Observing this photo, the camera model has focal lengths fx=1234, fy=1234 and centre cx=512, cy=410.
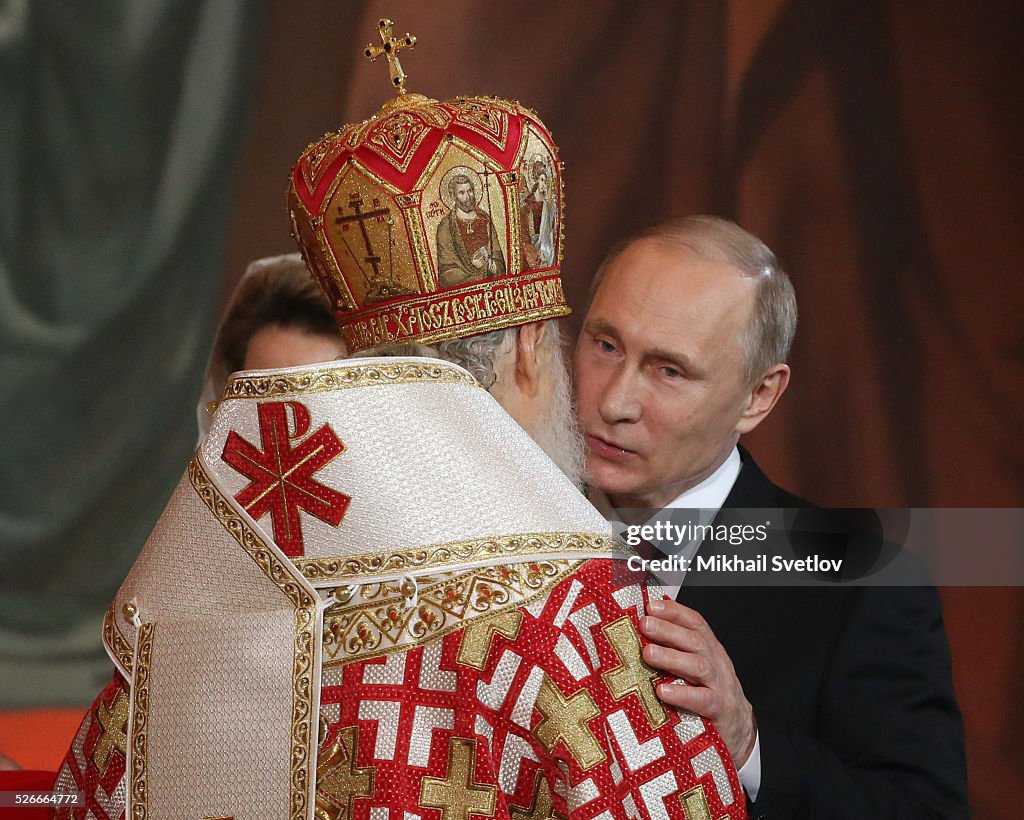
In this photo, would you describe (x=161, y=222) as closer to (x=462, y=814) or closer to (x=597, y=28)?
(x=597, y=28)

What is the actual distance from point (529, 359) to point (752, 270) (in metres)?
1.22

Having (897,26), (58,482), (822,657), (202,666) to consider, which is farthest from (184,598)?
(897,26)

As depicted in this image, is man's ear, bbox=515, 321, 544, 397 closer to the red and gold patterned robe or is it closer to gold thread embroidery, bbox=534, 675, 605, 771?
the red and gold patterned robe

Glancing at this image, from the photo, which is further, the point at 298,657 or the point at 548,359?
the point at 548,359

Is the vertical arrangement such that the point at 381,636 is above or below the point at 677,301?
below

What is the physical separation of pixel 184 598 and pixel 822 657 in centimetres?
150

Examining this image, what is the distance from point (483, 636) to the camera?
1.84 meters

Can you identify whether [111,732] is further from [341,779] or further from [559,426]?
[559,426]

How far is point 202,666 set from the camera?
1.98m

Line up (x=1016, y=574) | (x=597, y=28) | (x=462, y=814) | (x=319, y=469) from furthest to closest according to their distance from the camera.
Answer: (x=597, y=28) < (x=1016, y=574) < (x=319, y=469) < (x=462, y=814)

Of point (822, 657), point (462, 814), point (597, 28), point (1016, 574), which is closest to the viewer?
point (462, 814)

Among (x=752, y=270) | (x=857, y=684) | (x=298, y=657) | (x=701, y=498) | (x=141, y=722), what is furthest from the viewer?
(x=752, y=270)

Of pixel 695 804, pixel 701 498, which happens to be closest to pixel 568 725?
pixel 695 804

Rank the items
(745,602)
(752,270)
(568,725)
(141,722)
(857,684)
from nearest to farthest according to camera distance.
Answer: (568,725) < (141,722) < (857,684) < (745,602) < (752,270)
